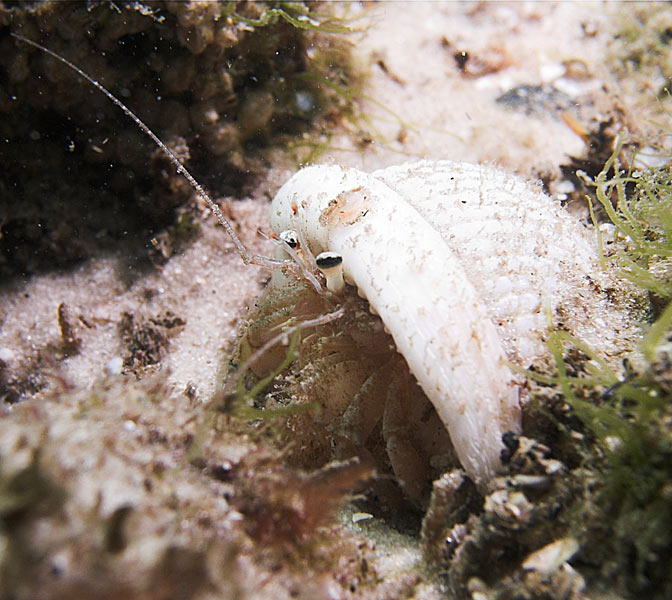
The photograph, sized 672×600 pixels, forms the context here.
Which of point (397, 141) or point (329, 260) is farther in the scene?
point (397, 141)

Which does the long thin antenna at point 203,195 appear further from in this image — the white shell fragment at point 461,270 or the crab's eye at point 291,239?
the white shell fragment at point 461,270

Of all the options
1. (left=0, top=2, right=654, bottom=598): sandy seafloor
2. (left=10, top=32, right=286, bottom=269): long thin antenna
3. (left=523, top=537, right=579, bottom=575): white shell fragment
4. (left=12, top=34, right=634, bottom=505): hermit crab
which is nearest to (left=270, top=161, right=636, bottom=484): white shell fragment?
(left=12, top=34, right=634, bottom=505): hermit crab

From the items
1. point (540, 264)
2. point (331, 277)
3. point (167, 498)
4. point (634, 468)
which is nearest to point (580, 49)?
point (540, 264)

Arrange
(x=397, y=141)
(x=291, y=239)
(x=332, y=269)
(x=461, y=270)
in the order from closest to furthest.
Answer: (x=461, y=270), (x=332, y=269), (x=291, y=239), (x=397, y=141)

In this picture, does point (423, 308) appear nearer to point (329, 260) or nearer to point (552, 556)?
point (329, 260)

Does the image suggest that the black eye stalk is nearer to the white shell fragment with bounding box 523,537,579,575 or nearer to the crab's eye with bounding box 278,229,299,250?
the crab's eye with bounding box 278,229,299,250

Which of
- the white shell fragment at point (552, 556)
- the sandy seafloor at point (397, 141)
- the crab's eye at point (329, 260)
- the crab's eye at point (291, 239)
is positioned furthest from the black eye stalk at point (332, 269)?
the white shell fragment at point (552, 556)

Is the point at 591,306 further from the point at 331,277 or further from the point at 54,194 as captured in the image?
the point at 54,194

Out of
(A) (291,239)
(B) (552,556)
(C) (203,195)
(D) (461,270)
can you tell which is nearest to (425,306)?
(D) (461,270)
